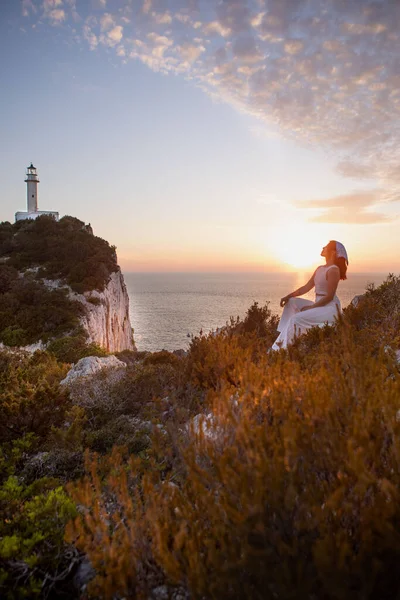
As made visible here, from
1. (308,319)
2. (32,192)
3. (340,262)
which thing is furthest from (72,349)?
(32,192)

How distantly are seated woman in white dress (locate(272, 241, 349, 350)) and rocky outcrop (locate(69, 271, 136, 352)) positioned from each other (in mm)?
14333

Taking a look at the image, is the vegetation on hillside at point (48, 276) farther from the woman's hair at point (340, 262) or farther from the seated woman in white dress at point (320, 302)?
the woman's hair at point (340, 262)

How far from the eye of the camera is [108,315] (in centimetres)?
2420

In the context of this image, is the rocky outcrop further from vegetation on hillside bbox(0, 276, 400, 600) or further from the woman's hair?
vegetation on hillside bbox(0, 276, 400, 600)

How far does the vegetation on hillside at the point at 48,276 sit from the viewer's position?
18066 millimetres

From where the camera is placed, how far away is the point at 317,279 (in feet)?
21.8

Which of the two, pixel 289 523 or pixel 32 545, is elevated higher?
pixel 289 523

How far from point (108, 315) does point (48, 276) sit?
15.2 ft

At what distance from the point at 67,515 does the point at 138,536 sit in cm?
88

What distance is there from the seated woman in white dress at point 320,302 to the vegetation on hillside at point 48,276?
9.51 m

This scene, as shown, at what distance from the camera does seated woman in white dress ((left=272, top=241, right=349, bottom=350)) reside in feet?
20.4

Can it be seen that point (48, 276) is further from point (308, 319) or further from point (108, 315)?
point (308, 319)

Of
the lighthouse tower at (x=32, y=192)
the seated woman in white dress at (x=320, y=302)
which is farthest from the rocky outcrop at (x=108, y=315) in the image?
the lighthouse tower at (x=32, y=192)

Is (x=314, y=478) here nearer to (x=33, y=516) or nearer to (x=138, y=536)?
(x=138, y=536)
